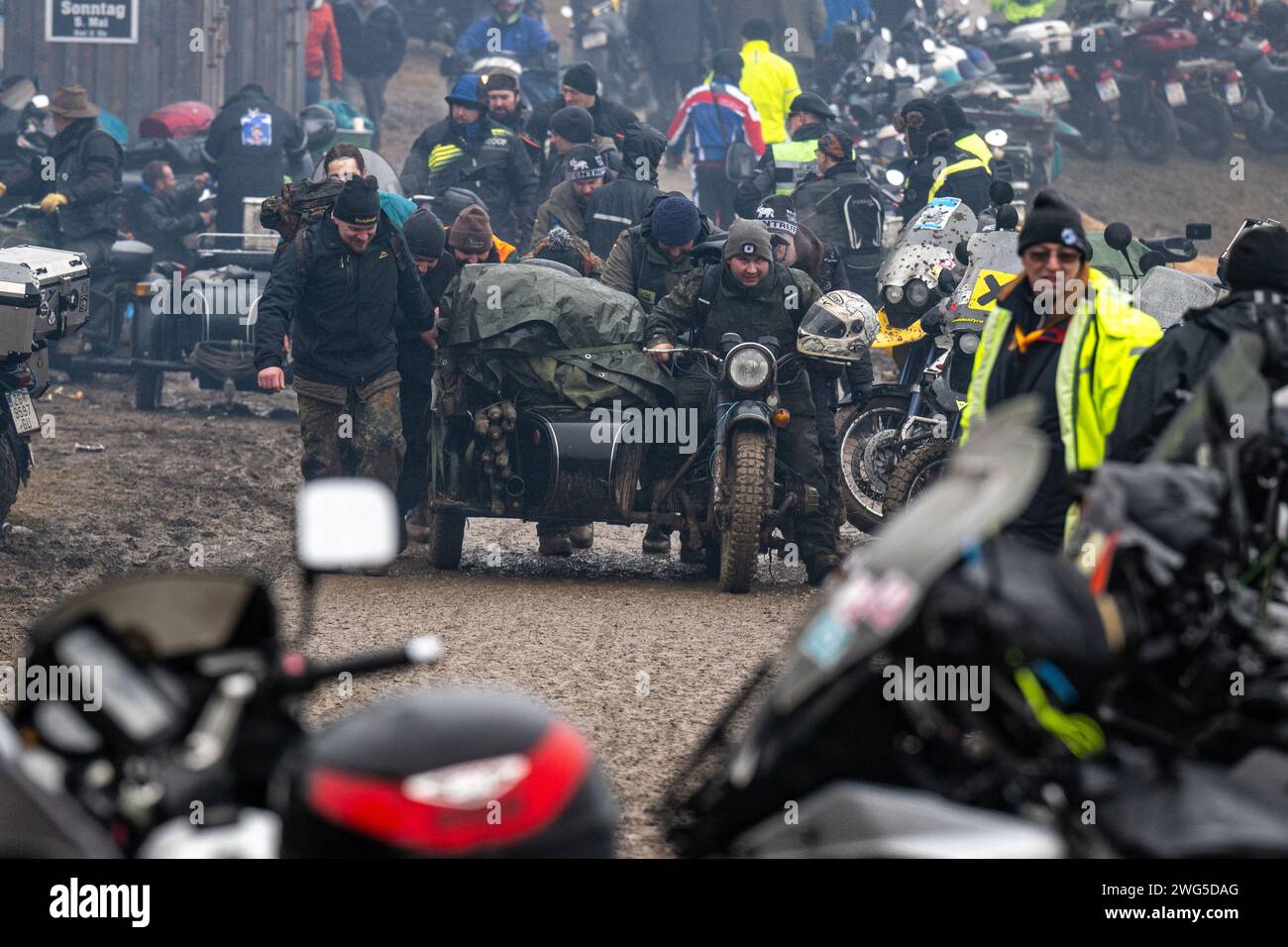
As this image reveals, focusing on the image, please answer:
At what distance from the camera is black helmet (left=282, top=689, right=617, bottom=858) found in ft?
8.74

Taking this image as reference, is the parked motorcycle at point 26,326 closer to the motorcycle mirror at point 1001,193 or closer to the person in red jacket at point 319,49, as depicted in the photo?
the motorcycle mirror at point 1001,193

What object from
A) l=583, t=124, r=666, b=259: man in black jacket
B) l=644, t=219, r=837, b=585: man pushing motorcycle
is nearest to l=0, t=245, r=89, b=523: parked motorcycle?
l=644, t=219, r=837, b=585: man pushing motorcycle

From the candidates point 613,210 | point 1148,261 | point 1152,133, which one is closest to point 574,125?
point 613,210

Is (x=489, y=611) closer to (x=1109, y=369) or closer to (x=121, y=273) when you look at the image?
(x=1109, y=369)

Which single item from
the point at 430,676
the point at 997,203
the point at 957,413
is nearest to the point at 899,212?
the point at 997,203

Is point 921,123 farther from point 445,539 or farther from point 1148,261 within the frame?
point 445,539

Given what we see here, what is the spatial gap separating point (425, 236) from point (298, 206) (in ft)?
2.48

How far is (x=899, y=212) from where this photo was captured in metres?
16.1

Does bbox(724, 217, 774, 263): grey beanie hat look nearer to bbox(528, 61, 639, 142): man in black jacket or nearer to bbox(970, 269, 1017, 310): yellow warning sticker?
bbox(970, 269, 1017, 310): yellow warning sticker

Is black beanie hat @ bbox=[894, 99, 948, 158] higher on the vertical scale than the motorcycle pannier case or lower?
higher

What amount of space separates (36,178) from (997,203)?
7.80 metres

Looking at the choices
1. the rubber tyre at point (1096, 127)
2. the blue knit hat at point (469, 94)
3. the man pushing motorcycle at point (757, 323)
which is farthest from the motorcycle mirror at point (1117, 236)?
the rubber tyre at point (1096, 127)

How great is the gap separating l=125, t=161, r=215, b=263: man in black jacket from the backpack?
6.06 metres

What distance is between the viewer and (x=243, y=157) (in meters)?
17.0
